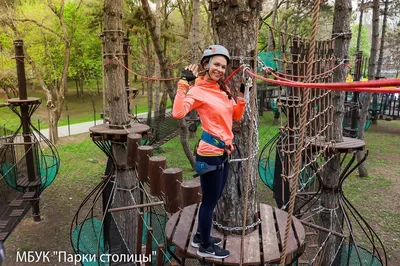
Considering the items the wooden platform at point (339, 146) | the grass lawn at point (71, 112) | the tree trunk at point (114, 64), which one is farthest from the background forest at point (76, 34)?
the wooden platform at point (339, 146)

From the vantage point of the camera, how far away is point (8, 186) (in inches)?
291

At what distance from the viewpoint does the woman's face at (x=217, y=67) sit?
7.66 ft

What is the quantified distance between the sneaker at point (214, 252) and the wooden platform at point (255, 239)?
0.08ft

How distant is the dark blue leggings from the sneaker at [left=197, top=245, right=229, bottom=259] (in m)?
0.05

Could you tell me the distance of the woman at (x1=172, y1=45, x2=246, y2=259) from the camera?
2350 mm

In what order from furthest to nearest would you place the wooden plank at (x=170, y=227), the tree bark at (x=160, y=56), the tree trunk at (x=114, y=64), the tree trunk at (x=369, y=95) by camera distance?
the tree trunk at (x=369, y=95), the tree bark at (x=160, y=56), the tree trunk at (x=114, y=64), the wooden plank at (x=170, y=227)

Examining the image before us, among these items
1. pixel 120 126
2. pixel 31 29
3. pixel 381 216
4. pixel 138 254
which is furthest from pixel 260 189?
pixel 31 29

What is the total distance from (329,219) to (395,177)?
18.2ft

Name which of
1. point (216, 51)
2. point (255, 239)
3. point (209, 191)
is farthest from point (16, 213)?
point (216, 51)

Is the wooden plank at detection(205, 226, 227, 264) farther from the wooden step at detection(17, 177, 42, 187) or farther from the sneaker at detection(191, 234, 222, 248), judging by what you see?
the wooden step at detection(17, 177, 42, 187)

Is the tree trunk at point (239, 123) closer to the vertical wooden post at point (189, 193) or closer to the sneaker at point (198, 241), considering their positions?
the sneaker at point (198, 241)

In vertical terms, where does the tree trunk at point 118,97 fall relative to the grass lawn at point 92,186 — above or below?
above

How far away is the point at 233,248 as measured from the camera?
2.42m

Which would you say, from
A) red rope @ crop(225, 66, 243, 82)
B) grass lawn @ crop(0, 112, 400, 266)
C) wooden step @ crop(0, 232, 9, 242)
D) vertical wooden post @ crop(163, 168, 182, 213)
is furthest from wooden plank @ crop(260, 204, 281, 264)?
wooden step @ crop(0, 232, 9, 242)
